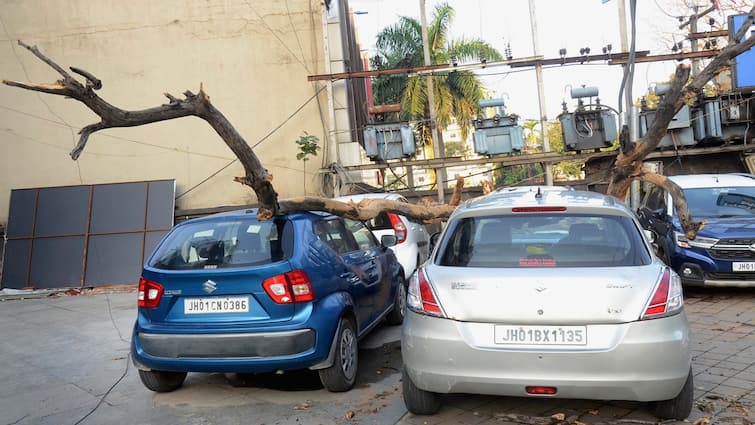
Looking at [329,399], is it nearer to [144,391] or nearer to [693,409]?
[144,391]

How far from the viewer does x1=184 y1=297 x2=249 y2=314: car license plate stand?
171 inches

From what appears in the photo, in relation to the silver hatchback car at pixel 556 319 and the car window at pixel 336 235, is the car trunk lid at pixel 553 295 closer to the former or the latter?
the silver hatchback car at pixel 556 319

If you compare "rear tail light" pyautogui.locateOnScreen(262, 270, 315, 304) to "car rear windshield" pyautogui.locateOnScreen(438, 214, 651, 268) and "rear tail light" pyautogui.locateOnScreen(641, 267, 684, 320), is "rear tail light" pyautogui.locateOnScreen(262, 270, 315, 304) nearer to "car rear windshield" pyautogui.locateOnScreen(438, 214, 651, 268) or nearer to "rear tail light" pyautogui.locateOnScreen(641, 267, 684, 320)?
"car rear windshield" pyautogui.locateOnScreen(438, 214, 651, 268)

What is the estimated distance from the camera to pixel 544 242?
3.85 m

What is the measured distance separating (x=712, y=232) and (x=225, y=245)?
6.21 meters

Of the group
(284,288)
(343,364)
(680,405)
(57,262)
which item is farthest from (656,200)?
(57,262)

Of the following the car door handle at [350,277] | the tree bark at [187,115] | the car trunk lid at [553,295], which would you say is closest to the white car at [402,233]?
the tree bark at [187,115]

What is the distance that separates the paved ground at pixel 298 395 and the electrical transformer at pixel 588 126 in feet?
22.7

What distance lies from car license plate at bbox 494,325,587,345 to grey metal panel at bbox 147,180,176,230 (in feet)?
36.0

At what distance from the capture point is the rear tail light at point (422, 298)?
3600 millimetres

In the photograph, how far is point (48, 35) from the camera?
14.7 metres

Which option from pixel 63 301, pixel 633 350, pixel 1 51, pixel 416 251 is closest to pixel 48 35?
pixel 1 51

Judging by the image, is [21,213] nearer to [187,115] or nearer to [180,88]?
[180,88]

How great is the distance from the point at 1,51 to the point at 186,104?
1354cm
